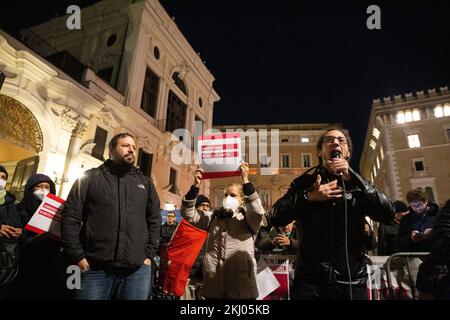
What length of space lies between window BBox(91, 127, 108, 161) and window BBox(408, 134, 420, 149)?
31.1 meters

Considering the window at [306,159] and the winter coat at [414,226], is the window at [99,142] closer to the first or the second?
the winter coat at [414,226]

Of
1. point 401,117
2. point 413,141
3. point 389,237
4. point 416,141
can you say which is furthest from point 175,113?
point 416,141

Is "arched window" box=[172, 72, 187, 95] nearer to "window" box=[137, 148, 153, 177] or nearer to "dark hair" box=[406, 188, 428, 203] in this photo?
"window" box=[137, 148, 153, 177]

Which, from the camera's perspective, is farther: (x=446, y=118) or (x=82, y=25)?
(x=446, y=118)

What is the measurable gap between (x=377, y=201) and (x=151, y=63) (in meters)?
21.2

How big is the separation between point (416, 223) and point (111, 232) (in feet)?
15.4

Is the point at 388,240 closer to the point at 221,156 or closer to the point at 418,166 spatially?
the point at 221,156

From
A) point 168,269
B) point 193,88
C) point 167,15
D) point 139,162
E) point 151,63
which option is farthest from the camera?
point 193,88

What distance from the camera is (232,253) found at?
308cm

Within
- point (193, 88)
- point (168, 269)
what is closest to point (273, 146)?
point (193, 88)

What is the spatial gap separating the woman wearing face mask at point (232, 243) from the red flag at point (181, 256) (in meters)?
0.66

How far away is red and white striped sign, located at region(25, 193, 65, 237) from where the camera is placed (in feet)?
8.96
